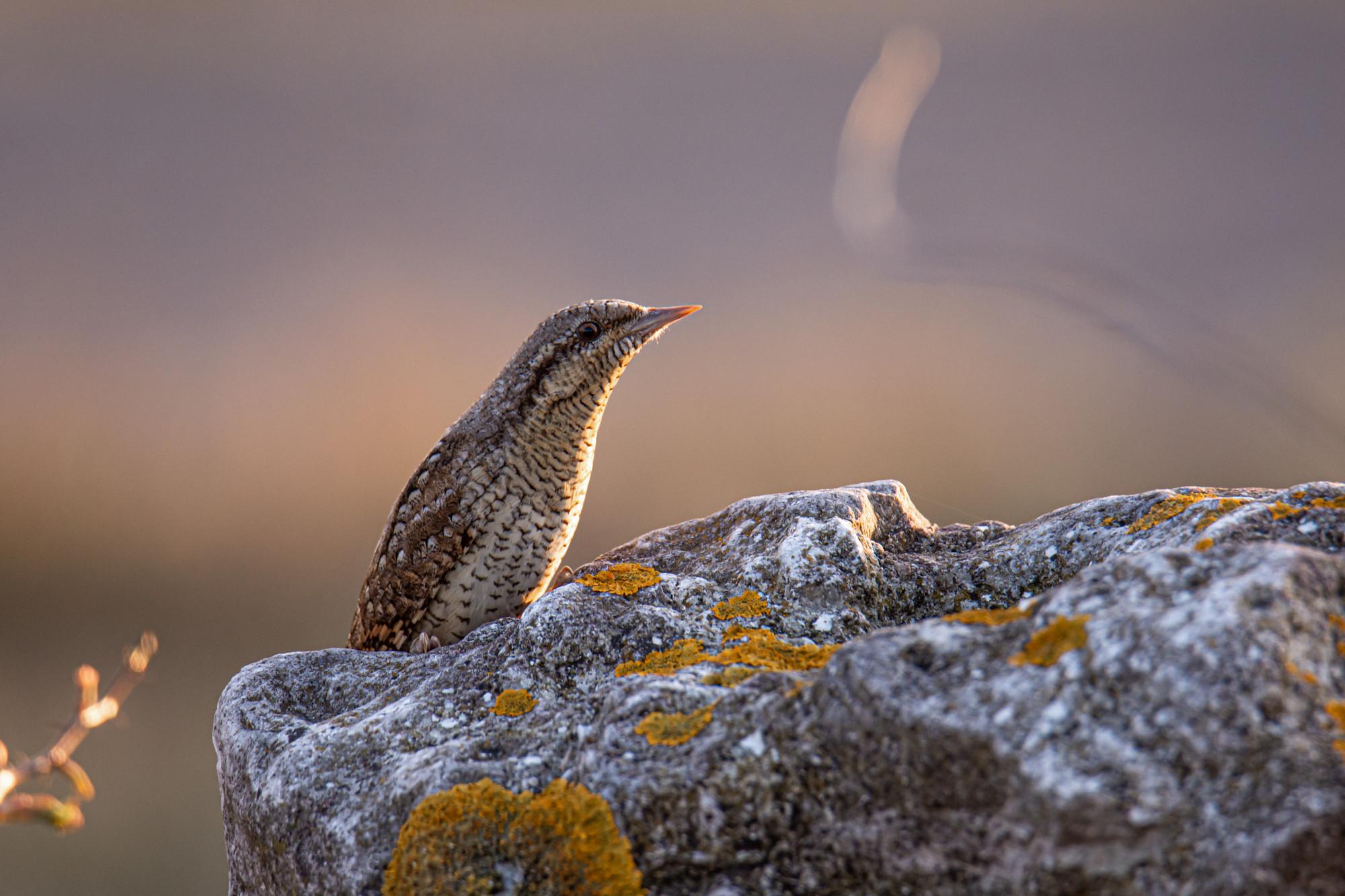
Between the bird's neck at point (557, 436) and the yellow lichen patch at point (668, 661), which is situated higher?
the bird's neck at point (557, 436)

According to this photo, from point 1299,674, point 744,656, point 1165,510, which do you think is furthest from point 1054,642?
point 1165,510

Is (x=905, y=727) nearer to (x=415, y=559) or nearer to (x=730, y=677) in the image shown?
(x=730, y=677)

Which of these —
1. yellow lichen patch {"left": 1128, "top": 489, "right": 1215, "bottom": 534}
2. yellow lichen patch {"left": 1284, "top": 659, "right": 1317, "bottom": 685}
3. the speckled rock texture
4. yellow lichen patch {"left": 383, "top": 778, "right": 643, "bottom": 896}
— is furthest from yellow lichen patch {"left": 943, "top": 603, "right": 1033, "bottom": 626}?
yellow lichen patch {"left": 1128, "top": 489, "right": 1215, "bottom": 534}

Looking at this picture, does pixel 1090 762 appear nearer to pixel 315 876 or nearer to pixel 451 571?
pixel 315 876

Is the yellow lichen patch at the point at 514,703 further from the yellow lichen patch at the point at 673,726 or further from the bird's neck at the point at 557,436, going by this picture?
the bird's neck at the point at 557,436

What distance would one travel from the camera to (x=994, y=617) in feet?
5.82

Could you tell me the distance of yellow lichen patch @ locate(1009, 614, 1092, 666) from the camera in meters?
1.56

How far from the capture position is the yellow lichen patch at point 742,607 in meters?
Result: 2.64

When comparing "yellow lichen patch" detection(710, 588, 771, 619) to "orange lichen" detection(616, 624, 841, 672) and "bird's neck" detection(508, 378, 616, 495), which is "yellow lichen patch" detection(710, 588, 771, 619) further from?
"bird's neck" detection(508, 378, 616, 495)

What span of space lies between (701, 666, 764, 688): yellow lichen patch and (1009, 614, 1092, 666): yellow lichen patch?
601 mm

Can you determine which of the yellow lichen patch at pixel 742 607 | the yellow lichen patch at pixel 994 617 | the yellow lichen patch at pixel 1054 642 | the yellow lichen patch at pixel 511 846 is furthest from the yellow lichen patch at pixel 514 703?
the yellow lichen patch at pixel 1054 642

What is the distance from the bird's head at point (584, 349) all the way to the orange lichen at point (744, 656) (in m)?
1.47

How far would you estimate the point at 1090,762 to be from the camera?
142cm

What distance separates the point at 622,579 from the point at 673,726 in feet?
3.18
